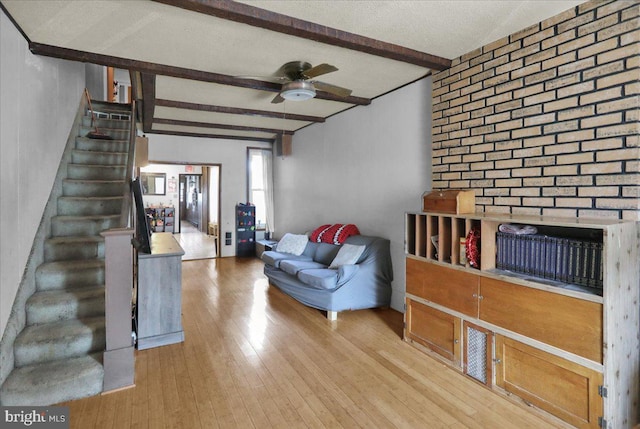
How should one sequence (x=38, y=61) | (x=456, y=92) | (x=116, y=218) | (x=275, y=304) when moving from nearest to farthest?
(x=38, y=61)
(x=456, y=92)
(x=116, y=218)
(x=275, y=304)

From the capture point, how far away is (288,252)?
5.34 m

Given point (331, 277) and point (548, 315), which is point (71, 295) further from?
point (548, 315)

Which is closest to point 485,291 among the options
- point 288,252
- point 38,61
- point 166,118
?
point 288,252

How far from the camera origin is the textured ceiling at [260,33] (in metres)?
2.30

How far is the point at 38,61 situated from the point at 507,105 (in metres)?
4.02

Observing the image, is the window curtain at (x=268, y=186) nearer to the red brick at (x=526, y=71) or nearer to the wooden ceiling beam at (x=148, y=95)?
the wooden ceiling beam at (x=148, y=95)

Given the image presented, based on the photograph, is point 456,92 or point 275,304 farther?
point 275,304

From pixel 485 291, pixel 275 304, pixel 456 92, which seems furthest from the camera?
pixel 275 304

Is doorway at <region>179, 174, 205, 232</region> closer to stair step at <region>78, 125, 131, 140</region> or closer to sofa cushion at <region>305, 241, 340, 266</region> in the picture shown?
stair step at <region>78, 125, 131, 140</region>

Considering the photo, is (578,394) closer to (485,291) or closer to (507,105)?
(485,291)

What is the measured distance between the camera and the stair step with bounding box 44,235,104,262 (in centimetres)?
312

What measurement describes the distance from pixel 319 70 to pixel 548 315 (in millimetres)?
2505

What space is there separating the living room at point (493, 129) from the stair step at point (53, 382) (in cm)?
48

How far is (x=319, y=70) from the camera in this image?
2951 mm
